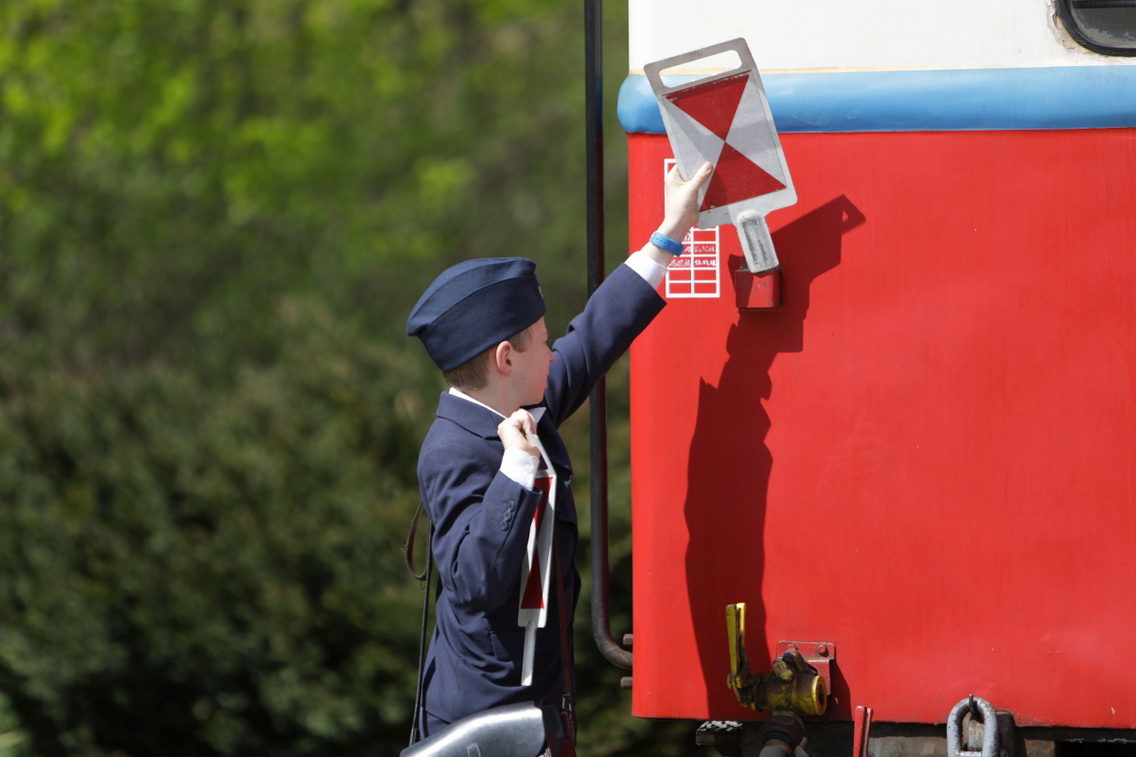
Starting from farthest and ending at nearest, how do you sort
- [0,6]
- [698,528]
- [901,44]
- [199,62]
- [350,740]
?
[199,62] → [0,6] → [350,740] → [698,528] → [901,44]

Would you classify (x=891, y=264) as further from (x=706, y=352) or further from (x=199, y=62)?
(x=199, y=62)

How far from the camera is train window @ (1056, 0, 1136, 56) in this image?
193 centimetres

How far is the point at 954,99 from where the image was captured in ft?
6.47

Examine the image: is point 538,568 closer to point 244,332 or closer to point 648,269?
point 648,269

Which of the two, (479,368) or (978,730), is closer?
(978,730)

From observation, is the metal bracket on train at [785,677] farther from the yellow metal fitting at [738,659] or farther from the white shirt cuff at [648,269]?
the white shirt cuff at [648,269]

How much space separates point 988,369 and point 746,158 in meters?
0.54

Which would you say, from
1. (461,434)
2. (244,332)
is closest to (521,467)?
(461,434)

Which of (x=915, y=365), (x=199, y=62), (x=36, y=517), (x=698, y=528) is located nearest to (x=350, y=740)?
(x=36, y=517)

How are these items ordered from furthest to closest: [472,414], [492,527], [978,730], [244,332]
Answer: [244,332] < [472,414] < [978,730] < [492,527]

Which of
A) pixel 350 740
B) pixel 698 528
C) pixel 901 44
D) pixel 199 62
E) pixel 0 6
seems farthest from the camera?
pixel 199 62

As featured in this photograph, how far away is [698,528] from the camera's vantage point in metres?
2.12

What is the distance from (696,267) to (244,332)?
26.4ft

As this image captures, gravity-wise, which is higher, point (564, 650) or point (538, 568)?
point (538, 568)
